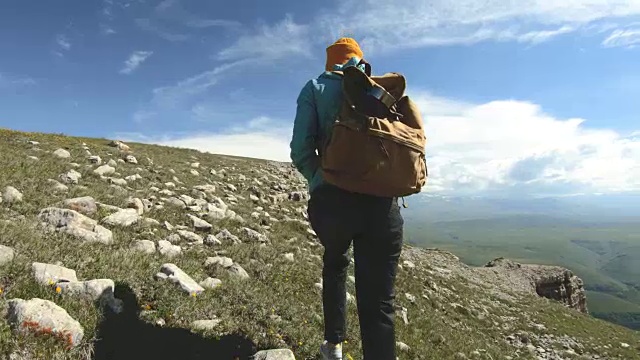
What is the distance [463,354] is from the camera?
32.0 feet

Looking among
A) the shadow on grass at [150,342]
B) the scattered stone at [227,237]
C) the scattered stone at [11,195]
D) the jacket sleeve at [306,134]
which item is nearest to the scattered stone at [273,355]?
the shadow on grass at [150,342]

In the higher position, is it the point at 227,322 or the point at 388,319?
the point at 388,319

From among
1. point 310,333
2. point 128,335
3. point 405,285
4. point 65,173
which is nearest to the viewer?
point 128,335

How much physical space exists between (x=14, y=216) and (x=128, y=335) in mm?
4717

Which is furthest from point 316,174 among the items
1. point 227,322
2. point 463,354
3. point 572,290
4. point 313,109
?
point 572,290

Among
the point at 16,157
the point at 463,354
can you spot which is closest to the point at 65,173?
the point at 16,157

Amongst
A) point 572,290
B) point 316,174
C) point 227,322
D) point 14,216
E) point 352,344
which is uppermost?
point 316,174

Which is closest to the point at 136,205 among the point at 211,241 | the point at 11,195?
the point at 211,241

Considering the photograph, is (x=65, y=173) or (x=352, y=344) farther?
(x=65, y=173)

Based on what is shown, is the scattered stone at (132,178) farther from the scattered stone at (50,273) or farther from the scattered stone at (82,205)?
the scattered stone at (50,273)

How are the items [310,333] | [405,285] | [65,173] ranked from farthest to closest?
[405,285] < [65,173] < [310,333]

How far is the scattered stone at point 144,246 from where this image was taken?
7.49 m

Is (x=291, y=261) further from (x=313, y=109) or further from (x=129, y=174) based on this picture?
(x=129, y=174)

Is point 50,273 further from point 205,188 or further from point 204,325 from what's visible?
point 205,188
